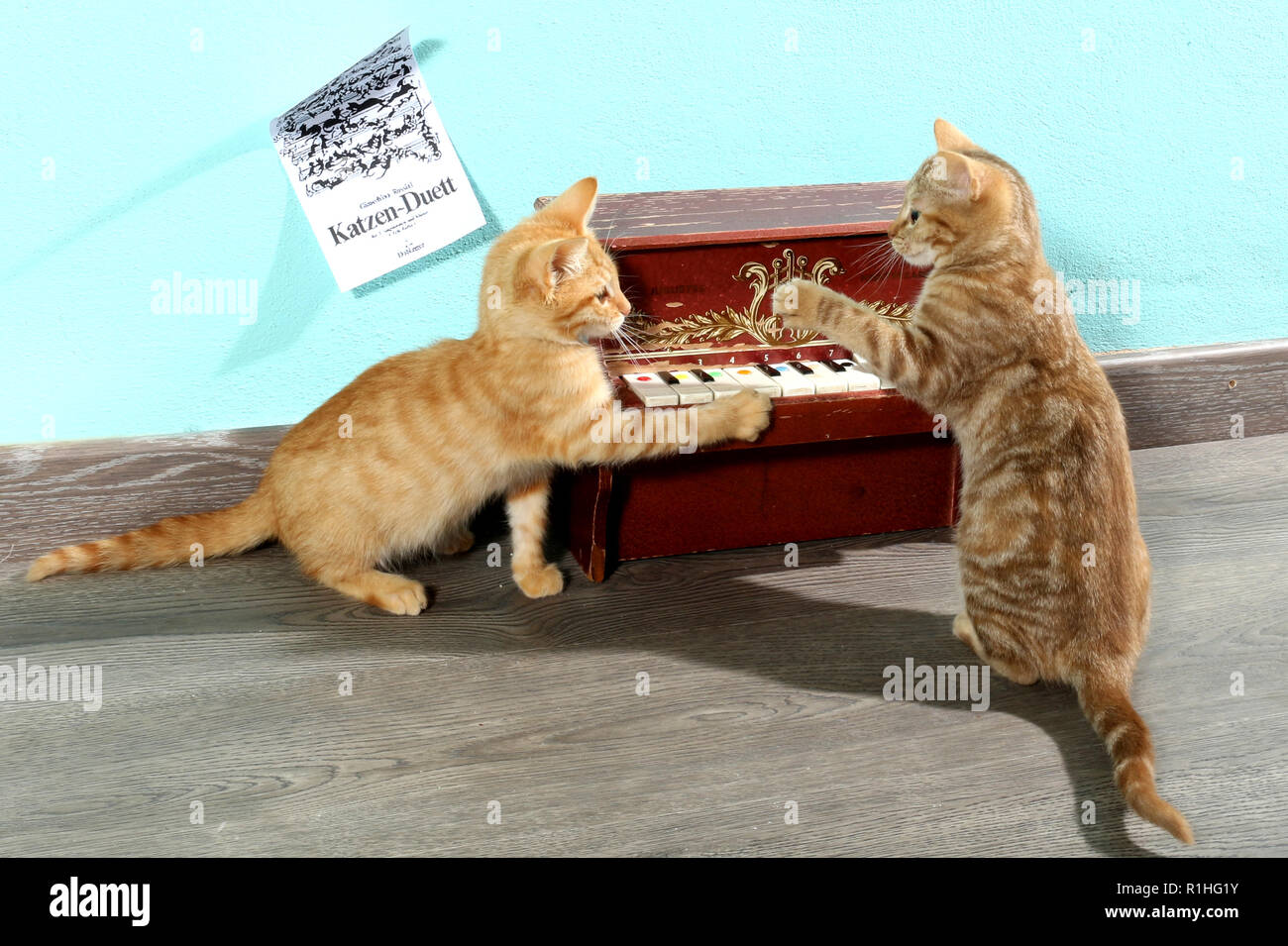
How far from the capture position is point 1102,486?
1644 millimetres

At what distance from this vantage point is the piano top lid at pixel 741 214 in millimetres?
1948

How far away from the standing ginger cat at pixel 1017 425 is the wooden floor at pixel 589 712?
15 centimetres

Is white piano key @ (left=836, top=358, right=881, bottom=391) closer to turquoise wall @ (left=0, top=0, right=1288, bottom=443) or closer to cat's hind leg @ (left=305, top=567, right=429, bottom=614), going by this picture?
turquoise wall @ (left=0, top=0, right=1288, bottom=443)

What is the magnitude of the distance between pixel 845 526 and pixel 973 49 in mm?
1182

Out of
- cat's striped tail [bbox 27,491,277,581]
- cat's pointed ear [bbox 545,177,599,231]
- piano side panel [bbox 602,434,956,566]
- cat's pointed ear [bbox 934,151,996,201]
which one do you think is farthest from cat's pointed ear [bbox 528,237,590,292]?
cat's striped tail [bbox 27,491,277,581]

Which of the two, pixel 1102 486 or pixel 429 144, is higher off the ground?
pixel 429 144

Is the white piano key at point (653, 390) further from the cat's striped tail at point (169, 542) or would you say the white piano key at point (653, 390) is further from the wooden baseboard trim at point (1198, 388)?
the wooden baseboard trim at point (1198, 388)

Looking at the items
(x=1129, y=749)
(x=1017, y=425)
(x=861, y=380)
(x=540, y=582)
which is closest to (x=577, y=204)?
(x=861, y=380)

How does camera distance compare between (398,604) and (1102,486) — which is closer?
(1102,486)

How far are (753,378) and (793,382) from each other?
8cm

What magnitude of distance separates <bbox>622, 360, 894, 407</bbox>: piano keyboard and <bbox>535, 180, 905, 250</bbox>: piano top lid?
251 mm

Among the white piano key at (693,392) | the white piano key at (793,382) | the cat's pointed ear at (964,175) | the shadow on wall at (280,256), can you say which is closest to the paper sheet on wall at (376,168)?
the shadow on wall at (280,256)
